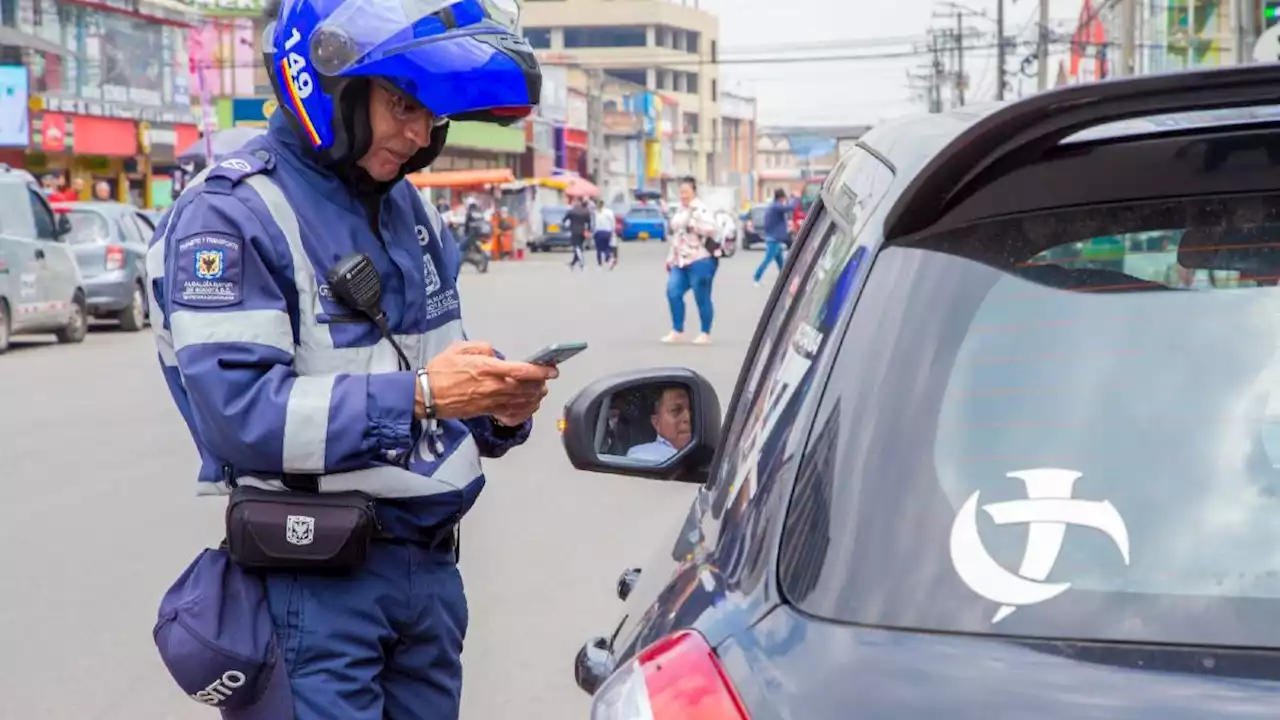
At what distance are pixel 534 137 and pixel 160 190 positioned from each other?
110 ft

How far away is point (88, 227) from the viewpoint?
849 inches

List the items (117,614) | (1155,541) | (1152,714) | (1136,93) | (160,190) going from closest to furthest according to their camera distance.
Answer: (1152,714)
(1155,541)
(1136,93)
(117,614)
(160,190)

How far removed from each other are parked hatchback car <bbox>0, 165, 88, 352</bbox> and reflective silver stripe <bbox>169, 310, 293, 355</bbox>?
15.6 metres

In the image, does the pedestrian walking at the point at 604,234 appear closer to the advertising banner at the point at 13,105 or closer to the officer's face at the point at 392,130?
the advertising banner at the point at 13,105

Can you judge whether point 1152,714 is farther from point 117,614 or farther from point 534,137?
point 534,137

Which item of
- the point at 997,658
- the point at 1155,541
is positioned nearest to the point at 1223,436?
the point at 1155,541

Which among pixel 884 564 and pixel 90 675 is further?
pixel 90 675

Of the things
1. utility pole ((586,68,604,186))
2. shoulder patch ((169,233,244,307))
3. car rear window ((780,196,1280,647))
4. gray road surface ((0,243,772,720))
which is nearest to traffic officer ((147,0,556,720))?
shoulder patch ((169,233,244,307))

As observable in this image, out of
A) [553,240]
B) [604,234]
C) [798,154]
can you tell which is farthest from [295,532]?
[798,154]

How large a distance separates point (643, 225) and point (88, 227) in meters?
45.9

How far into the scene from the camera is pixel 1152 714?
1566mm

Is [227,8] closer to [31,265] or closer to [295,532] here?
[31,265]

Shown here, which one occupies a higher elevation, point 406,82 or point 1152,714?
point 406,82

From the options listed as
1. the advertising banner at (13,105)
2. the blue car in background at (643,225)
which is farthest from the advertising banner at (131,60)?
the blue car in background at (643,225)
